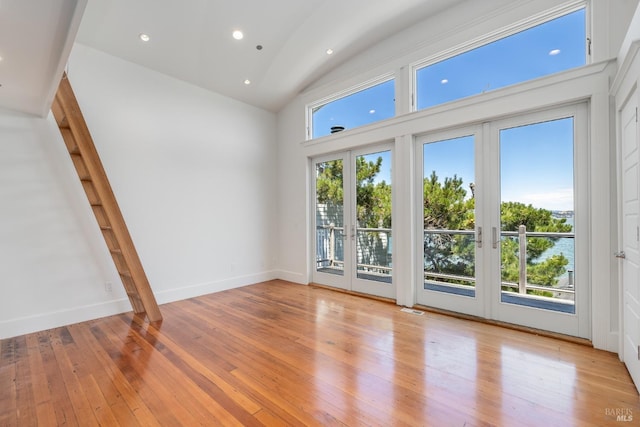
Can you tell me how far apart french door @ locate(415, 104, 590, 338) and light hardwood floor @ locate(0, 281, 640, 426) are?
1.10 feet

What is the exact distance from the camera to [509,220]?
3338mm

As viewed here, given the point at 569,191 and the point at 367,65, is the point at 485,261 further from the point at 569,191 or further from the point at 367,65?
the point at 367,65

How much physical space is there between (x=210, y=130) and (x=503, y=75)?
4.27 m

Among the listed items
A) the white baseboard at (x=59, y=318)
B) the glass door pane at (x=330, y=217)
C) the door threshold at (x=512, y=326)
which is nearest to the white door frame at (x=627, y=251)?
the door threshold at (x=512, y=326)

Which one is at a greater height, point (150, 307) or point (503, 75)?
point (503, 75)

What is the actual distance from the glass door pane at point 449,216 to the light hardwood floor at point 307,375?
1.81 ft

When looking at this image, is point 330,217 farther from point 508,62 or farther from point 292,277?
point 508,62

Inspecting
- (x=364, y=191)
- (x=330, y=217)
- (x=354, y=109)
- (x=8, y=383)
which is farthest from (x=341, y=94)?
(x=8, y=383)

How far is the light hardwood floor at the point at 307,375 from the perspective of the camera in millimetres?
1885

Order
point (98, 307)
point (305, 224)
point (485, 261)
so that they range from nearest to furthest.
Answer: point (485, 261) < point (98, 307) < point (305, 224)

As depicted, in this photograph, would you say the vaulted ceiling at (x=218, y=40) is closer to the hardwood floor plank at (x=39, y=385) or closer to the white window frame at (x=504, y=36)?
the white window frame at (x=504, y=36)

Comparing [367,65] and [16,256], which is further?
[367,65]

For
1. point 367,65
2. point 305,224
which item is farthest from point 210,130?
point 367,65

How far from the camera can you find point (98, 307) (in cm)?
373
